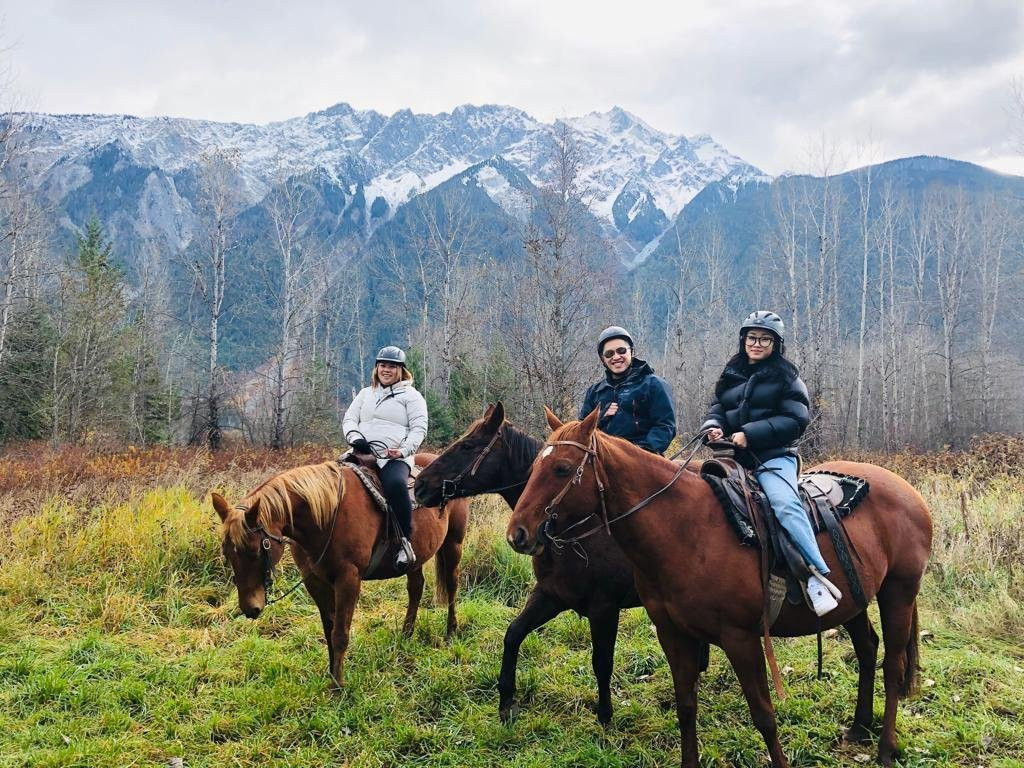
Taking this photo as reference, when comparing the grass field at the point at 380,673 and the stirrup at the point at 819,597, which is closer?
the stirrup at the point at 819,597

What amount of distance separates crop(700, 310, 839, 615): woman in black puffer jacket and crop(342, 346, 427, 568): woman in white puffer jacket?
2.64m

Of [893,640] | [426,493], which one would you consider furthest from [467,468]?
[893,640]

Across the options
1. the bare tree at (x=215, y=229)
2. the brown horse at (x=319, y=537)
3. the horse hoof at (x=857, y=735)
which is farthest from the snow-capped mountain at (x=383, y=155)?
the horse hoof at (x=857, y=735)

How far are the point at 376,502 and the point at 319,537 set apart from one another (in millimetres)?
636

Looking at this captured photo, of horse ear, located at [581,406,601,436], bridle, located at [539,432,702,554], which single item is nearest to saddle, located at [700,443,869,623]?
bridle, located at [539,432,702,554]

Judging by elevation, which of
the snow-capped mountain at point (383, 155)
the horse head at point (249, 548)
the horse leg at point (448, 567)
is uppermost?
the snow-capped mountain at point (383, 155)

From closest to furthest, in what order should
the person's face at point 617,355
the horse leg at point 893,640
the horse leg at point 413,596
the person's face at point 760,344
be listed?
the horse leg at point 893,640
the person's face at point 760,344
the person's face at point 617,355
the horse leg at point 413,596

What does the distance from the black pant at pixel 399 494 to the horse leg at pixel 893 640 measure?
3.54 meters

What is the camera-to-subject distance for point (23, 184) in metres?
17.5

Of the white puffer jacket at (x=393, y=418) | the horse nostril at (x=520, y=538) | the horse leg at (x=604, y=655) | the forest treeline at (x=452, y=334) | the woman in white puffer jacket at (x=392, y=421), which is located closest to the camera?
the horse nostril at (x=520, y=538)

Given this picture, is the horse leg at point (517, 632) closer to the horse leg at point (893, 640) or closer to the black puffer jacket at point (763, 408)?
the black puffer jacket at point (763, 408)

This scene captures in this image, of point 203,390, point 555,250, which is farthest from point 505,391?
point 203,390

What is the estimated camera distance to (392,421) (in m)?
5.21

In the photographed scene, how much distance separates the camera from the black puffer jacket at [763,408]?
130 inches
